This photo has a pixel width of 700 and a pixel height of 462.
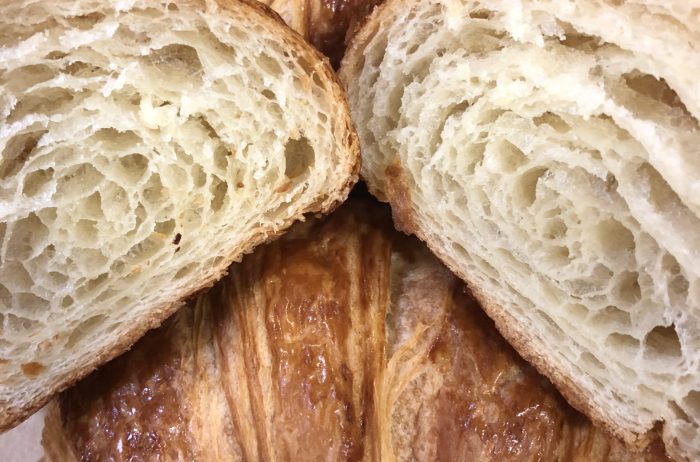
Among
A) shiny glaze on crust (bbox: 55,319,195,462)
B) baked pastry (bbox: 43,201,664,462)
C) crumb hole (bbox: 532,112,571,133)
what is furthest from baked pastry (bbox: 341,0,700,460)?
shiny glaze on crust (bbox: 55,319,195,462)

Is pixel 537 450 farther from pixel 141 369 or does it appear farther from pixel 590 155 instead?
pixel 141 369

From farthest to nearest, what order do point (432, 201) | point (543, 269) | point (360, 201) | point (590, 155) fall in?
1. point (360, 201)
2. point (432, 201)
3. point (543, 269)
4. point (590, 155)

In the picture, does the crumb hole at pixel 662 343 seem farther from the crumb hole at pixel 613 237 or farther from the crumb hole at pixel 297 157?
the crumb hole at pixel 297 157

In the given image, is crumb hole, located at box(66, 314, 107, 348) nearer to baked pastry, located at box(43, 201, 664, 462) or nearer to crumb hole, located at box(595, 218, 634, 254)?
baked pastry, located at box(43, 201, 664, 462)

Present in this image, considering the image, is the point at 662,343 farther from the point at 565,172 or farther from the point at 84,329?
the point at 84,329

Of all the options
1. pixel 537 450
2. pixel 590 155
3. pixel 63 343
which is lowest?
pixel 63 343

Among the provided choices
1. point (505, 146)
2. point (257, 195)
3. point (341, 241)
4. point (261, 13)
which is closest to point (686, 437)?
point (505, 146)
